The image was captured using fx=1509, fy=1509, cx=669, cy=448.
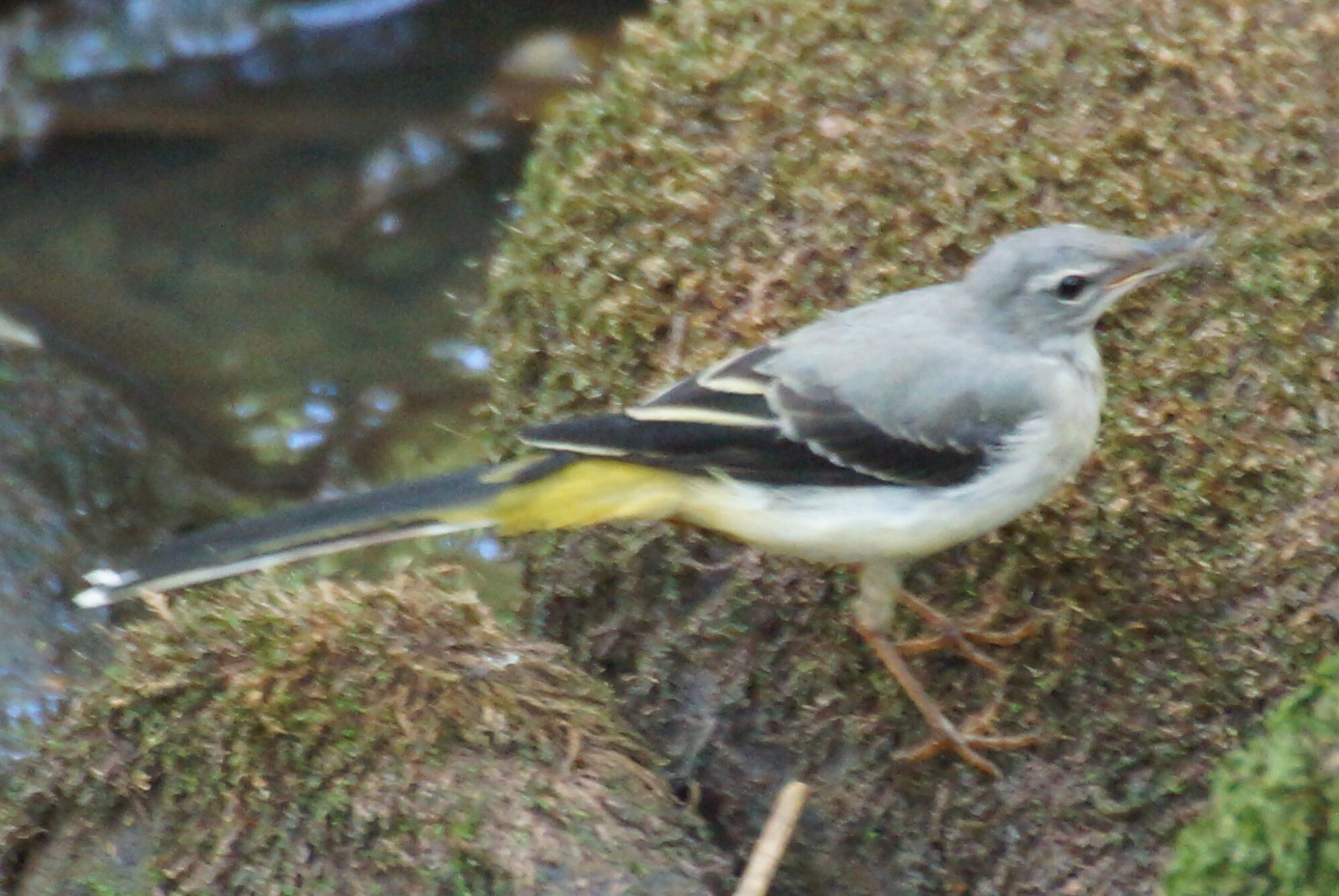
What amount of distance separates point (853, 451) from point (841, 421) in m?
0.09

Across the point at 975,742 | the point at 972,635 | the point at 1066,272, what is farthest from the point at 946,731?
the point at 1066,272

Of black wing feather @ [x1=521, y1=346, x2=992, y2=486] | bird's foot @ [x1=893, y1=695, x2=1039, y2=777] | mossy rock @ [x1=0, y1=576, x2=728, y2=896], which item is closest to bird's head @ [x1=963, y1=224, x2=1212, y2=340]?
black wing feather @ [x1=521, y1=346, x2=992, y2=486]

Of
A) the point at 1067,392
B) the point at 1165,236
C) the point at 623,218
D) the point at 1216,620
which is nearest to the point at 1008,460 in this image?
the point at 1067,392

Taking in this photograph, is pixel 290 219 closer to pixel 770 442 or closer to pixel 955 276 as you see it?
pixel 955 276

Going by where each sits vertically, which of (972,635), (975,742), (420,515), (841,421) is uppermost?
(841,421)

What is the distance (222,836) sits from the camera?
3928 mm

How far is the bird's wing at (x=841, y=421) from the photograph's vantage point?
4.00 metres

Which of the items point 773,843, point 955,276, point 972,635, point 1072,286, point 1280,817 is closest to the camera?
point 1280,817

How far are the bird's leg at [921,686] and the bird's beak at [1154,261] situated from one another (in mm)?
976

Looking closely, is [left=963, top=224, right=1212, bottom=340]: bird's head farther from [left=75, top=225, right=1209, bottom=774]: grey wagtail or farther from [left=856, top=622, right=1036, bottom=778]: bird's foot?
[left=856, top=622, right=1036, bottom=778]: bird's foot

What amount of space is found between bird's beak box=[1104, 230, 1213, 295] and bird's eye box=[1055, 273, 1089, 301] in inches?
2.5

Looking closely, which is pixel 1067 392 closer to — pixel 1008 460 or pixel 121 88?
pixel 1008 460

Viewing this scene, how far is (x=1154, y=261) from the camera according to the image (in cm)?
402

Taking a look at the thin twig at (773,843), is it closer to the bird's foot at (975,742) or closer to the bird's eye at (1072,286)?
Answer: the bird's foot at (975,742)
